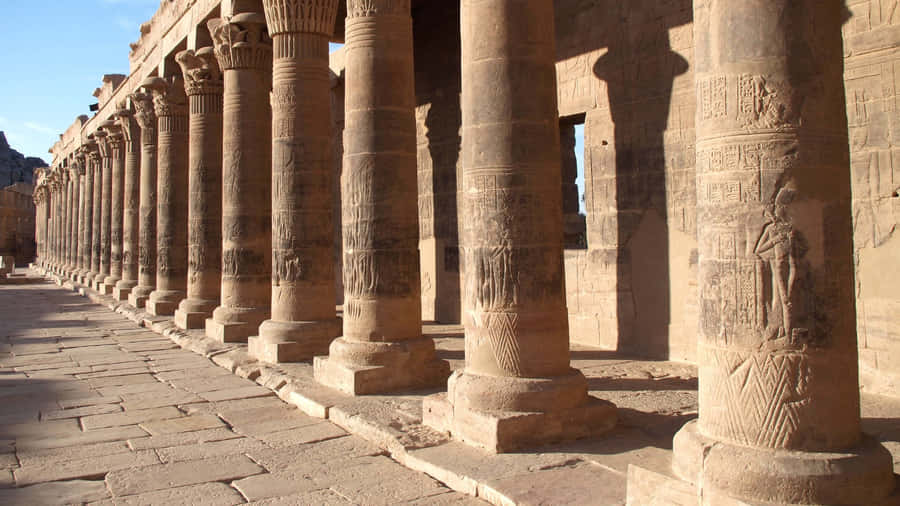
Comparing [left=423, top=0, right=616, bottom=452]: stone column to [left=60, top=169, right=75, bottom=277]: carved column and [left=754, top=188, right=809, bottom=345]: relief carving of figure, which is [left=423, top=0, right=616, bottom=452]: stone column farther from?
[left=60, top=169, right=75, bottom=277]: carved column

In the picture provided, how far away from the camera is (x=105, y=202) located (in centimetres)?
2581

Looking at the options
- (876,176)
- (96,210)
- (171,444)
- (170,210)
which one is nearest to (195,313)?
(170,210)

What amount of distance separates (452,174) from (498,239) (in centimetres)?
763

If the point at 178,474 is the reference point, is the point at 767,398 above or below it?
above

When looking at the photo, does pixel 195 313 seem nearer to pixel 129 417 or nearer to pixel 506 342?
pixel 129 417

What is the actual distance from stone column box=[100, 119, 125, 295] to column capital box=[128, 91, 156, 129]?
5.38 meters

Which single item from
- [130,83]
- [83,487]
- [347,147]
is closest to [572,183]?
[347,147]

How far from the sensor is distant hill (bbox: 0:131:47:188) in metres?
75.8

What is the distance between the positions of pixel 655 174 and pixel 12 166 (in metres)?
83.0

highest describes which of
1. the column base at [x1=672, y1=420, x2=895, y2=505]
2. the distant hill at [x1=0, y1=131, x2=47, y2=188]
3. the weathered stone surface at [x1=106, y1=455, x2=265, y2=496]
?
the distant hill at [x1=0, y1=131, x2=47, y2=188]

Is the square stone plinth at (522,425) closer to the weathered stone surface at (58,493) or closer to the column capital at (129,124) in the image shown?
the weathered stone surface at (58,493)

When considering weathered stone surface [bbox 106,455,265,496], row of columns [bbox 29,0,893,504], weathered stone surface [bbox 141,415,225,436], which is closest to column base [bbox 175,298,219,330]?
row of columns [bbox 29,0,893,504]

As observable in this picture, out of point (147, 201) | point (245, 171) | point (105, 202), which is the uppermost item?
point (105, 202)

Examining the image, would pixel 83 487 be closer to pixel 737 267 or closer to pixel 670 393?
pixel 737 267
